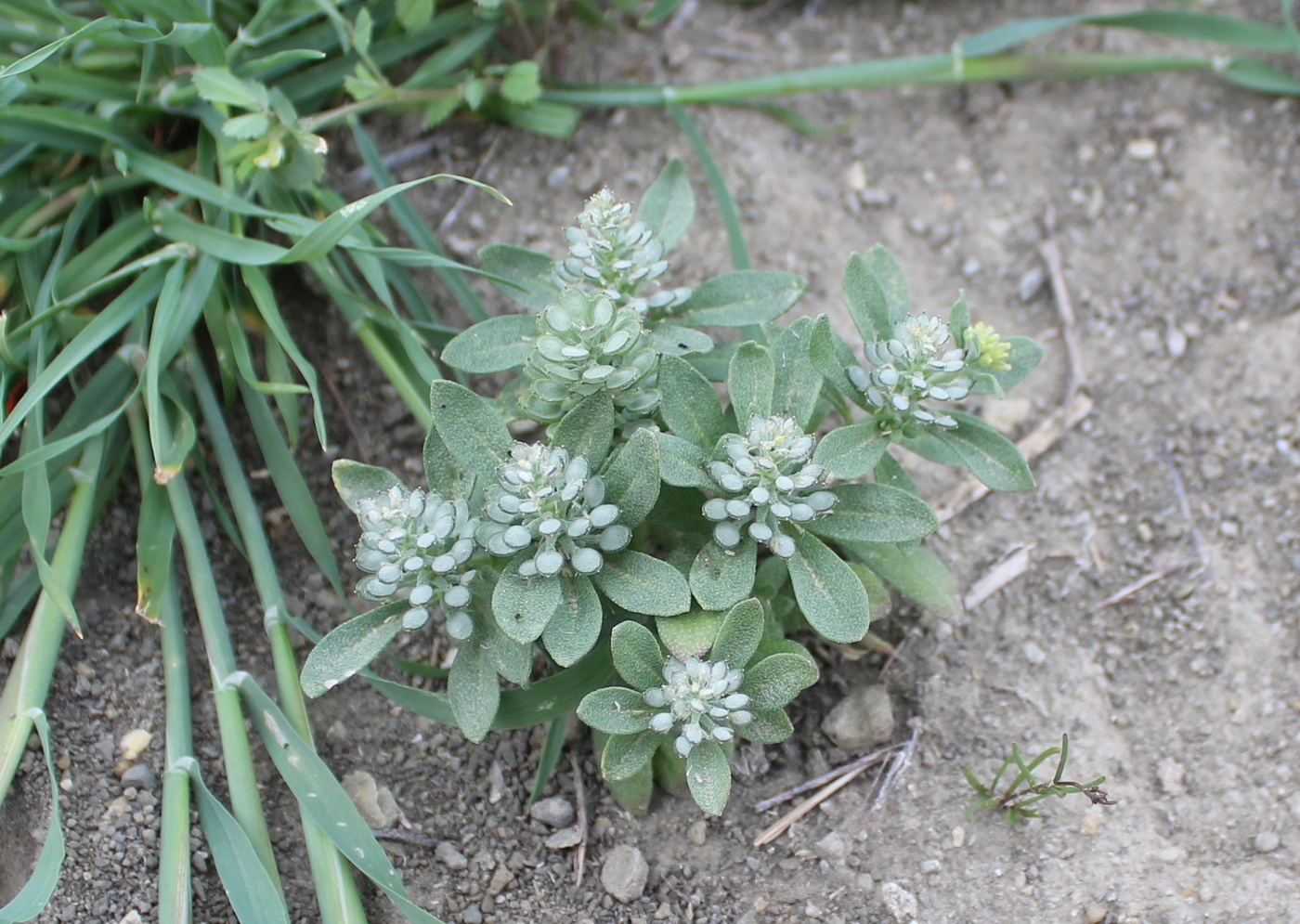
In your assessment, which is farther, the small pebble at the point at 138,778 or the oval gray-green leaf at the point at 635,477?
the small pebble at the point at 138,778

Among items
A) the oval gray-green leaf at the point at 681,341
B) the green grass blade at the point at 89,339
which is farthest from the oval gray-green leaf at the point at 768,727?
the green grass blade at the point at 89,339

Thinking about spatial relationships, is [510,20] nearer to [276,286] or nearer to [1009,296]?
[276,286]

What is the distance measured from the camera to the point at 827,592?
180 centimetres

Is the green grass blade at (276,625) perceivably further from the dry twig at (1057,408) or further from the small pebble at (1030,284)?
the small pebble at (1030,284)

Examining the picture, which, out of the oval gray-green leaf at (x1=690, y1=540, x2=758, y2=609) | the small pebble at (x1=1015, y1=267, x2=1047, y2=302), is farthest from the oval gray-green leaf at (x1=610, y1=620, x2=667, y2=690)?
the small pebble at (x1=1015, y1=267, x2=1047, y2=302)

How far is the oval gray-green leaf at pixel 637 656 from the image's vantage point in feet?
5.72

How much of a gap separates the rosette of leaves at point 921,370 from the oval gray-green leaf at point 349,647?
0.86m

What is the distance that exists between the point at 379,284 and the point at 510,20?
0.92 meters

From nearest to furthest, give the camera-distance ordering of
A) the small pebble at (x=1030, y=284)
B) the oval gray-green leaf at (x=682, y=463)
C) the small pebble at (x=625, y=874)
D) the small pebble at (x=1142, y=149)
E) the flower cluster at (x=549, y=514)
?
1. the flower cluster at (x=549, y=514)
2. the oval gray-green leaf at (x=682, y=463)
3. the small pebble at (x=625, y=874)
4. the small pebble at (x=1030, y=284)
5. the small pebble at (x=1142, y=149)

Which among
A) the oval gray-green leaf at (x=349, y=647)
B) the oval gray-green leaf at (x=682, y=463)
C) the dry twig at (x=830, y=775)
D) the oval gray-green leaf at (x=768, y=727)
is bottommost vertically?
the dry twig at (x=830, y=775)

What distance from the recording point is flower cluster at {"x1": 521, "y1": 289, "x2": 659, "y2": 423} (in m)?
1.74

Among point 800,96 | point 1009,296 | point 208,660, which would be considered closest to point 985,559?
point 1009,296

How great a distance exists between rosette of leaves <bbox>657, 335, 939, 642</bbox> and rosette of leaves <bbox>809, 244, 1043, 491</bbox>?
0.19 feet

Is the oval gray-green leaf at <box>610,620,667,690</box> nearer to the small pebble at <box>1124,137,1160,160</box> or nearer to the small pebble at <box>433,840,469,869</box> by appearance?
the small pebble at <box>433,840,469,869</box>
